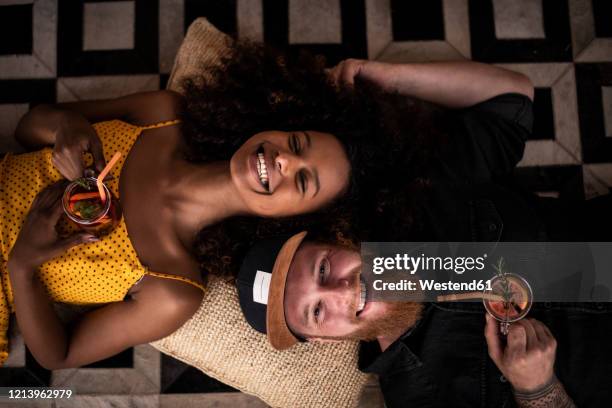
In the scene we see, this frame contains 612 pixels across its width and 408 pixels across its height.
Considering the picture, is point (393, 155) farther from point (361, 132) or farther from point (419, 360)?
point (419, 360)

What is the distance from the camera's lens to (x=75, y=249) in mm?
1151

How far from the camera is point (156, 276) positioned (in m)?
1.16

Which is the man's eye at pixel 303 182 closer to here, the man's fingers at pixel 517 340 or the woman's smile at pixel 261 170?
the woman's smile at pixel 261 170

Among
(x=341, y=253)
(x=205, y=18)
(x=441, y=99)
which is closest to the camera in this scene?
(x=341, y=253)

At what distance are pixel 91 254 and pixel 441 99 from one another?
3.01 feet

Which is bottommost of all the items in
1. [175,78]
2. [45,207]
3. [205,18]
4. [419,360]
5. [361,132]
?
[419,360]

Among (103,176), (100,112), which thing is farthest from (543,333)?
(100,112)

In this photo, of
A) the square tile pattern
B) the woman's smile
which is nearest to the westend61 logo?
the woman's smile

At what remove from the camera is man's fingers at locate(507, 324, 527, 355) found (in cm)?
97

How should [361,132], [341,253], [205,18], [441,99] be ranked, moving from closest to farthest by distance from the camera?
[341,253] < [361,132] < [441,99] < [205,18]

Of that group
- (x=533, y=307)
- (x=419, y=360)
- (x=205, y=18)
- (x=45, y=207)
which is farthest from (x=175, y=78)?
(x=533, y=307)

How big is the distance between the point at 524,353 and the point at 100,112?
109 centimetres

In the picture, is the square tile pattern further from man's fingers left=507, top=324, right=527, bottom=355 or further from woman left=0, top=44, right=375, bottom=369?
man's fingers left=507, top=324, right=527, bottom=355

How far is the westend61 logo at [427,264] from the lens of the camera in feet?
3.26
